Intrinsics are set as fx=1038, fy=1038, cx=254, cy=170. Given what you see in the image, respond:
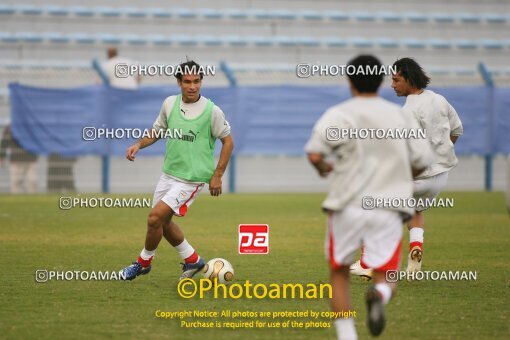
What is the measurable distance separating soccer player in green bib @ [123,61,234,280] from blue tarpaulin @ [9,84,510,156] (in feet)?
39.5

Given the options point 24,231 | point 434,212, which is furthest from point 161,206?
point 434,212

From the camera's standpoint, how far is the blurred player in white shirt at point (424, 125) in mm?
9469

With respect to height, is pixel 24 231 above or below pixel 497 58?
below

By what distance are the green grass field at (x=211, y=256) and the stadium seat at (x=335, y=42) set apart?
8057mm

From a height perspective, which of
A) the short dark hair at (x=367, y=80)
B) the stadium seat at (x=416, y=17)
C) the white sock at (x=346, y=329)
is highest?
the stadium seat at (x=416, y=17)

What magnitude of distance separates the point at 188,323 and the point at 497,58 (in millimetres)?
20536

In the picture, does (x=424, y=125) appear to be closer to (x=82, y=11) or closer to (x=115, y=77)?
(x=115, y=77)

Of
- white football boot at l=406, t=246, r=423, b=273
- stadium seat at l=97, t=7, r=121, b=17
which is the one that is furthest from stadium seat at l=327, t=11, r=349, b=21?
white football boot at l=406, t=246, r=423, b=273

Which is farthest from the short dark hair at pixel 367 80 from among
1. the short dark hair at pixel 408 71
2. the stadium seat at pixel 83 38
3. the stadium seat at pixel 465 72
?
the stadium seat at pixel 83 38

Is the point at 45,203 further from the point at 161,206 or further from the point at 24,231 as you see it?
the point at 161,206

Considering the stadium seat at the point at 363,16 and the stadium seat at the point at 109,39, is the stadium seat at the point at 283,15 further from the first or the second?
the stadium seat at the point at 109,39

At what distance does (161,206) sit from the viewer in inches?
359

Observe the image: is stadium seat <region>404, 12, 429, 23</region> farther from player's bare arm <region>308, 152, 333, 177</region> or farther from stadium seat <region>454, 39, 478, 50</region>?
player's bare arm <region>308, 152, 333, 177</region>

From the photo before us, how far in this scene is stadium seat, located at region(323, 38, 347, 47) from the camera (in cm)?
2584
